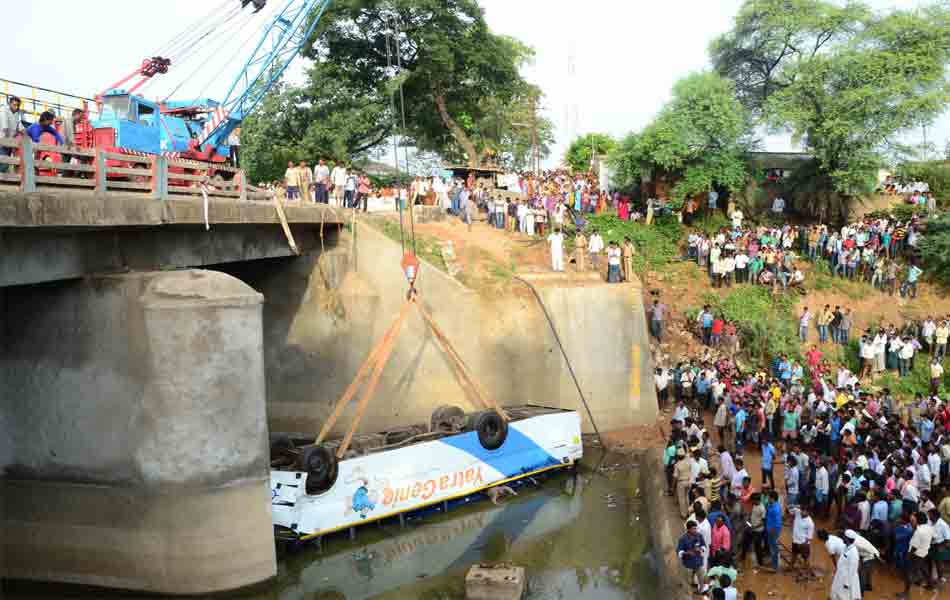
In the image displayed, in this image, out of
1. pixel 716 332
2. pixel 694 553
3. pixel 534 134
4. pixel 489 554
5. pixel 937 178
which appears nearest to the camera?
pixel 694 553

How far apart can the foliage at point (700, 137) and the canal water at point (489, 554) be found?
51.6 feet

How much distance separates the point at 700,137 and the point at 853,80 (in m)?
5.56

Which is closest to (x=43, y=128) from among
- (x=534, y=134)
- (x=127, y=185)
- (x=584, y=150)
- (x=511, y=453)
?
(x=127, y=185)

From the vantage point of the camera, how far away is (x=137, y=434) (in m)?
13.1

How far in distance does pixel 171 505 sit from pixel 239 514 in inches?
42.7

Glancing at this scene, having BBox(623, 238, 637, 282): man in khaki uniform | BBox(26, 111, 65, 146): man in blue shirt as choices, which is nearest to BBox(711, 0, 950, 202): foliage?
BBox(623, 238, 637, 282): man in khaki uniform

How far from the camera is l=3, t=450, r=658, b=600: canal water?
13805 mm

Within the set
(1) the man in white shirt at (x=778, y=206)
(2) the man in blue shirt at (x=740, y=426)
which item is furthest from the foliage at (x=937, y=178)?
(2) the man in blue shirt at (x=740, y=426)

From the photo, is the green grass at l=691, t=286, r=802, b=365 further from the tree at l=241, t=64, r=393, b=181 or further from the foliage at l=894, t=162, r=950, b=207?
the tree at l=241, t=64, r=393, b=181

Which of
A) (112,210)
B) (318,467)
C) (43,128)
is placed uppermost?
(43,128)

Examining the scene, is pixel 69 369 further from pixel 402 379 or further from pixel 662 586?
pixel 662 586

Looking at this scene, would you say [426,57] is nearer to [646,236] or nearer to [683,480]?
[646,236]

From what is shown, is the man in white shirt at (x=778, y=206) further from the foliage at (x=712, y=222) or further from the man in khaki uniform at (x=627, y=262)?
the man in khaki uniform at (x=627, y=262)

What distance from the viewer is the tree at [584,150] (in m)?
56.4
